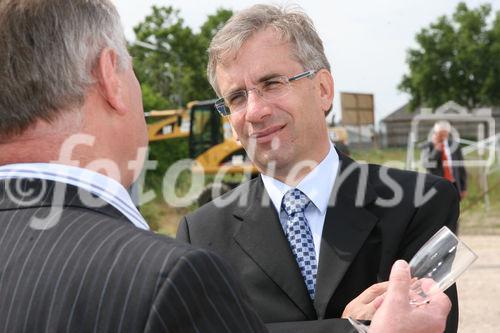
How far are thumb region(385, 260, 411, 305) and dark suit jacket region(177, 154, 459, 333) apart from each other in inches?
18.8

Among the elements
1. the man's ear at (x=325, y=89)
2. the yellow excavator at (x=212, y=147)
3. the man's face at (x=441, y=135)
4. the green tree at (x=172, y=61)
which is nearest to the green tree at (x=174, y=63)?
the green tree at (x=172, y=61)

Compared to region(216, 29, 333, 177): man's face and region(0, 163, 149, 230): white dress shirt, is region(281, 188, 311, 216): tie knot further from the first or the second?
region(0, 163, 149, 230): white dress shirt

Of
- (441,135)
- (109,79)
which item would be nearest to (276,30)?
(109,79)

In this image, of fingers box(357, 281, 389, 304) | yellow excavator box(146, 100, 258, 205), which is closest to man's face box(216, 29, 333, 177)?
fingers box(357, 281, 389, 304)

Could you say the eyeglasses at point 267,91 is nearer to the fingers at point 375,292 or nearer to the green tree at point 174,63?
the fingers at point 375,292

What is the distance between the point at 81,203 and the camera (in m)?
1.32

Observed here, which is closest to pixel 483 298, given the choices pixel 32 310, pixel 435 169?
pixel 435 169

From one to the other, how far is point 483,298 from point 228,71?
7.57 metres

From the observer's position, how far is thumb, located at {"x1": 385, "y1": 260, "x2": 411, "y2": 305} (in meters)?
1.56

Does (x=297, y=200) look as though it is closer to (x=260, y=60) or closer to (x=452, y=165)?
(x=260, y=60)

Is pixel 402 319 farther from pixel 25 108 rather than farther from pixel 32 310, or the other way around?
pixel 25 108

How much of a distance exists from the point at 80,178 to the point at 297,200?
116cm

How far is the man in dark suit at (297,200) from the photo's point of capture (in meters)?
2.22

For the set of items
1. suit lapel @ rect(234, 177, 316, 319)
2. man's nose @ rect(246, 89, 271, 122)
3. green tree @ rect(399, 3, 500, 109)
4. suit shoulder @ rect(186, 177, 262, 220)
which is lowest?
green tree @ rect(399, 3, 500, 109)
